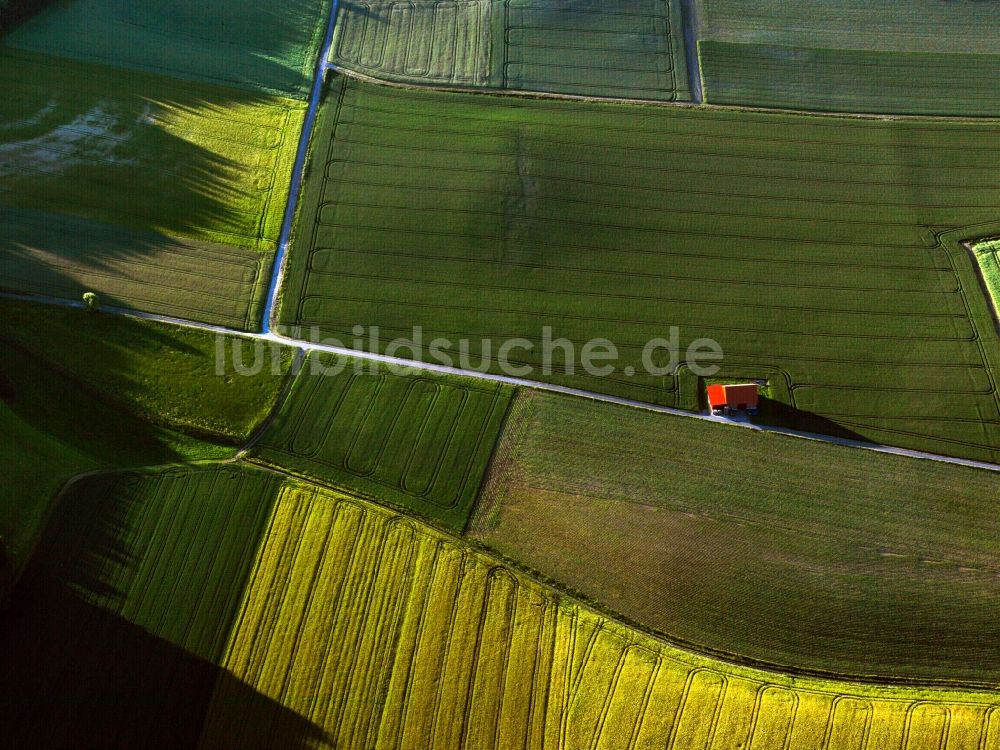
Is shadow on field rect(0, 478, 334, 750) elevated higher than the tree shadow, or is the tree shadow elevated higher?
the tree shadow

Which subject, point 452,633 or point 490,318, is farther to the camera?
point 490,318

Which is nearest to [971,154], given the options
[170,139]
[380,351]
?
[380,351]

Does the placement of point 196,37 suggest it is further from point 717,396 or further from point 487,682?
point 487,682

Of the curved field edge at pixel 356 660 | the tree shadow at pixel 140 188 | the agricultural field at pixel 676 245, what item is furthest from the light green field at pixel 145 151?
the curved field edge at pixel 356 660

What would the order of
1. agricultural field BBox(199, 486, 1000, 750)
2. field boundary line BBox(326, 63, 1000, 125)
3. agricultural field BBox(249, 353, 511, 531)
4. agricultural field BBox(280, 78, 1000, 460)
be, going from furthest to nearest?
1. field boundary line BBox(326, 63, 1000, 125)
2. agricultural field BBox(280, 78, 1000, 460)
3. agricultural field BBox(249, 353, 511, 531)
4. agricultural field BBox(199, 486, 1000, 750)

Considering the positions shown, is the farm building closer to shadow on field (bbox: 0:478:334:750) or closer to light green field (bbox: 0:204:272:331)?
shadow on field (bbox: 0:478:334:750)

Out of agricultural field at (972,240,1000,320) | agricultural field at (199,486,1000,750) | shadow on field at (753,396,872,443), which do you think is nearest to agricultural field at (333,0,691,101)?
agricultural field at (972,240,1000,320)

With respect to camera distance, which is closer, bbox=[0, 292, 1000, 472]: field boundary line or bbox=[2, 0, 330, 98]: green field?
bbox=[0, 292, 1000, 472]: field boundary line

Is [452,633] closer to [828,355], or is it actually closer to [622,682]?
[622,682]

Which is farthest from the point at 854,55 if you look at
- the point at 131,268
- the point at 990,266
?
the point at 131,268
